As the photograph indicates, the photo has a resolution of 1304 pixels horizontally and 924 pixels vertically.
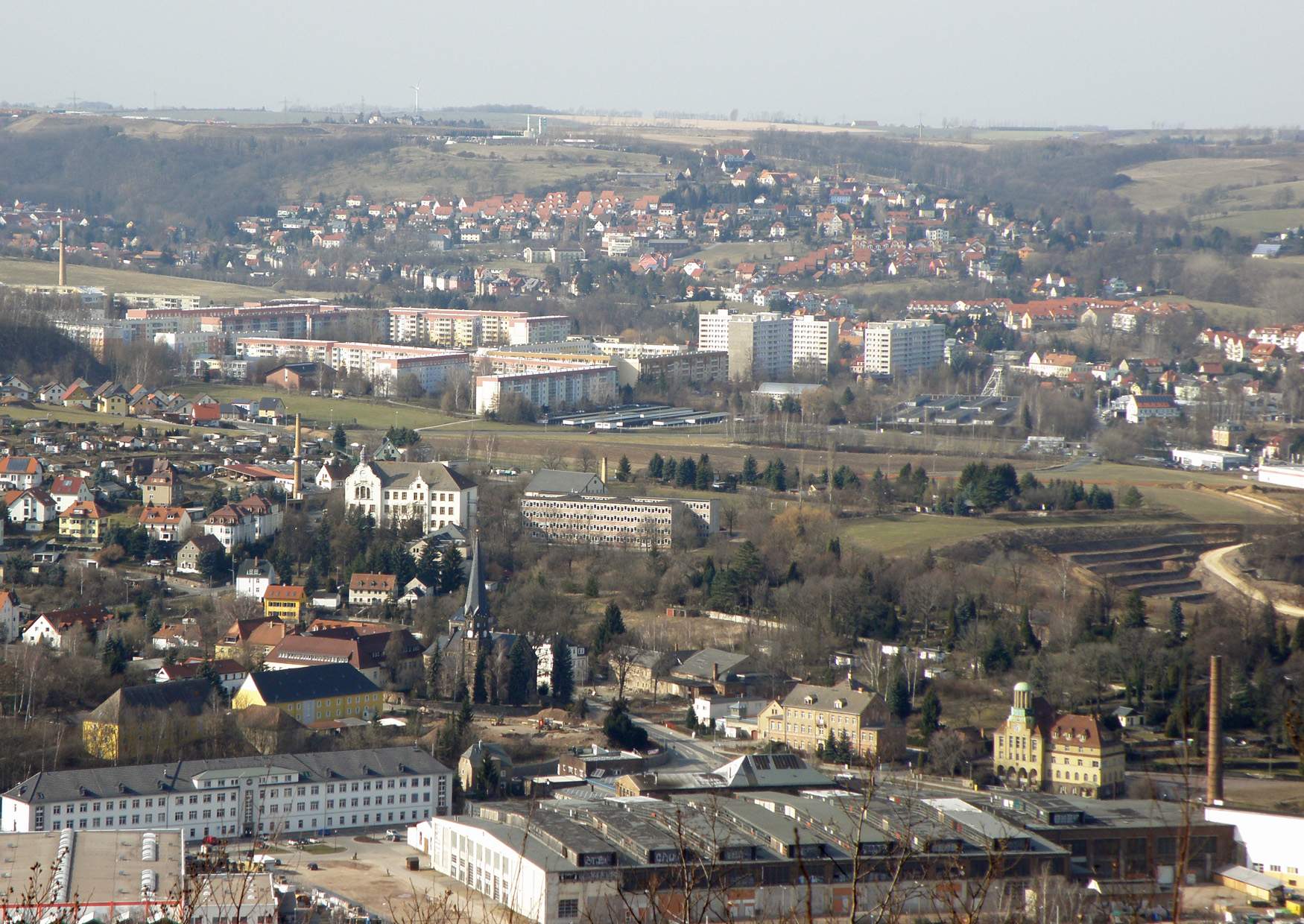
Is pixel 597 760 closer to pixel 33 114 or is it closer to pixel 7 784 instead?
pixel 7 784

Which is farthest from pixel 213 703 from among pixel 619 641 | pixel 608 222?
pixel 608 222

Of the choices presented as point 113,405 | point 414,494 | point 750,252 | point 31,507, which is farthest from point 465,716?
point 750,252

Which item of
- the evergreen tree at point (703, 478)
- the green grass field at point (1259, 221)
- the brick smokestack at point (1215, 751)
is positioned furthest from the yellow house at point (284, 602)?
the green grass field at point (1259, 221)

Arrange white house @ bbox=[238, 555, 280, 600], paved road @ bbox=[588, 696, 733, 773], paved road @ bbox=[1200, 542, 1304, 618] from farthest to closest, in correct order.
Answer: paved road @ bbox=[1200, 542, 1304, 618], white house @ bbox=[238, 555, 280, 600], paved road @ bbox=[588, 696, 733, 773]

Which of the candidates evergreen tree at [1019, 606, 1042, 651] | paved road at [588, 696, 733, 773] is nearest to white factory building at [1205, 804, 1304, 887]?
paved road at [588, 696, 733, 773]

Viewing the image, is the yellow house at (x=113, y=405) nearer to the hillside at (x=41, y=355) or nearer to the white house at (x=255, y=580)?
the hillside at (x=41, y=355)

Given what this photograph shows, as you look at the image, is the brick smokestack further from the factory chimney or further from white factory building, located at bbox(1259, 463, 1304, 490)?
the factory chimney
